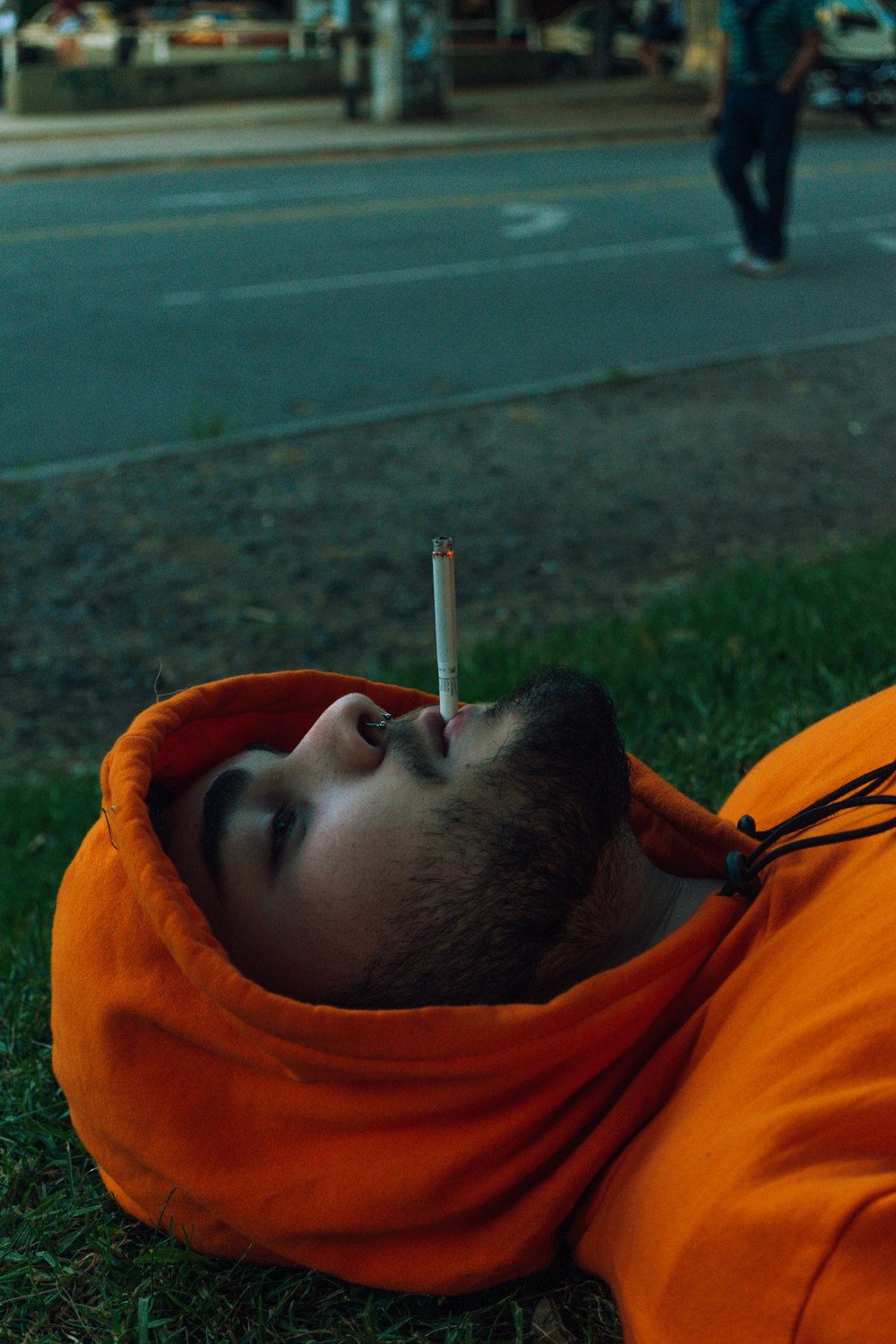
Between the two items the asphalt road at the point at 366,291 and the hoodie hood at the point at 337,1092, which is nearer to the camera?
the hoodie hood at the point at 337,1092

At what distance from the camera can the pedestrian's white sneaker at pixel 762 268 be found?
35.3 feet

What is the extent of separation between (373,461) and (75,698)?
7.69 feet

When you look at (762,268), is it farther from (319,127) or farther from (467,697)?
(319,127)

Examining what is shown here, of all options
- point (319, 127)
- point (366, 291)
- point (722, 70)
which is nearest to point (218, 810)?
point (366, 291)

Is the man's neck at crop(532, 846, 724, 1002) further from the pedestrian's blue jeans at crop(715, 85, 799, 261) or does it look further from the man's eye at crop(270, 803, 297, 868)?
the pedestrian's blue jeans at crop(715, 85, 799, 261)

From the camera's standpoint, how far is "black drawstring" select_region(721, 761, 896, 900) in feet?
6.53

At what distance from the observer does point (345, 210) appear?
1396 cm

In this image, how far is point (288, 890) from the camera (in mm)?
2055

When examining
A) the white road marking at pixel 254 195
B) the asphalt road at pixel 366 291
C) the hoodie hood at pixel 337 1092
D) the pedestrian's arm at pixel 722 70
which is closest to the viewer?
the hoodie hood at pixel 337 1092

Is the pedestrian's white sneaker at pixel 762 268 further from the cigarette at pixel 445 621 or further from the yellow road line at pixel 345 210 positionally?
the cigarette at pixel 445 621

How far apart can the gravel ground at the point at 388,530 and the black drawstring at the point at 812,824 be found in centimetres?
277

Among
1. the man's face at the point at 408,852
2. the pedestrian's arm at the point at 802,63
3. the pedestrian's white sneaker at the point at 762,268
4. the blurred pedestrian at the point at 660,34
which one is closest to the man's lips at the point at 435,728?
the man's face at the point at 408,852

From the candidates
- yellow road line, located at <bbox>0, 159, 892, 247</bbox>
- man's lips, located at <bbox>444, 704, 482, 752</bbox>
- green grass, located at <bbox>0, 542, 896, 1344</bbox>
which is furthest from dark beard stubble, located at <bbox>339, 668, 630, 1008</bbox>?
yellow road line, located at <bbox>0, 159, 892, 247</bbox>

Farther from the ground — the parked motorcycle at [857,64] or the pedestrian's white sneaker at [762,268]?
the parked motorcycle at [857,64]
